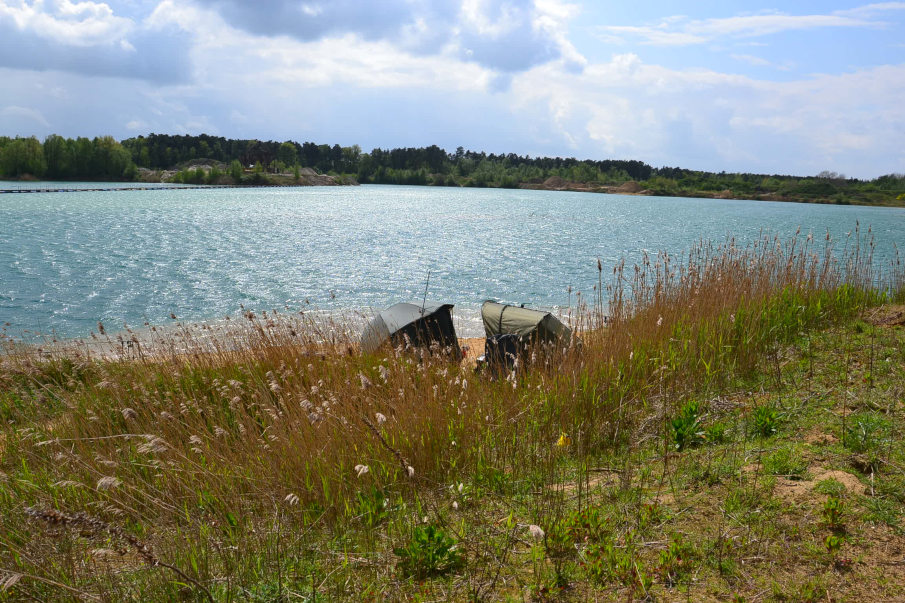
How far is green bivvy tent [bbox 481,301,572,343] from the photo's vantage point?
1089cm

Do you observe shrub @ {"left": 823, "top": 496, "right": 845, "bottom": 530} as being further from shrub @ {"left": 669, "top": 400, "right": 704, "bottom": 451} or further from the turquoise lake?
the turquoise lake

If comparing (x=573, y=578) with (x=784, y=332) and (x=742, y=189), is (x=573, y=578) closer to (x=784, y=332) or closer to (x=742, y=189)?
(x=784, y=332)

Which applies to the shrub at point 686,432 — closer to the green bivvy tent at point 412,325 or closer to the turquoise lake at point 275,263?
A: the green bivvy tent at point 412,325

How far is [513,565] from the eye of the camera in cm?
383

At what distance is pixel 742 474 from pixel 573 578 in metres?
2.02

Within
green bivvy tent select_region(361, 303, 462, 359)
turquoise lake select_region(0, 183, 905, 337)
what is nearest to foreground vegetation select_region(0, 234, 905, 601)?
green bivvy tent select_region(361, 303, 462, 359)

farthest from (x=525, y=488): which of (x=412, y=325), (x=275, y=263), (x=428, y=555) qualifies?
(x=275, y=263)

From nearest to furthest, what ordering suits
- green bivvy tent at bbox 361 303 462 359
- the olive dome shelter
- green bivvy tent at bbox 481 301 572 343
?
the olive dome shelter
green bivvy tent at bbox 481 301 572 343
green bivvy tent at bbox 361 303 462 359

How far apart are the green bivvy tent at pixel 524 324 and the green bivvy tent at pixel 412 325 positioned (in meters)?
0.90

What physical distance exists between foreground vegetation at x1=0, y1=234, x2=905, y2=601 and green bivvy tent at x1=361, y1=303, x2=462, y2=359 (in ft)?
10.0

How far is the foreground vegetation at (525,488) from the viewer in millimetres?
3637

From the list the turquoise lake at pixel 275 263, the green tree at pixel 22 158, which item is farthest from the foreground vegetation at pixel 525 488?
the green tree at pixel 22 158

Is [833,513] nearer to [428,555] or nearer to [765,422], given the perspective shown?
[765,422]

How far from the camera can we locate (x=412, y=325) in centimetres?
1159
